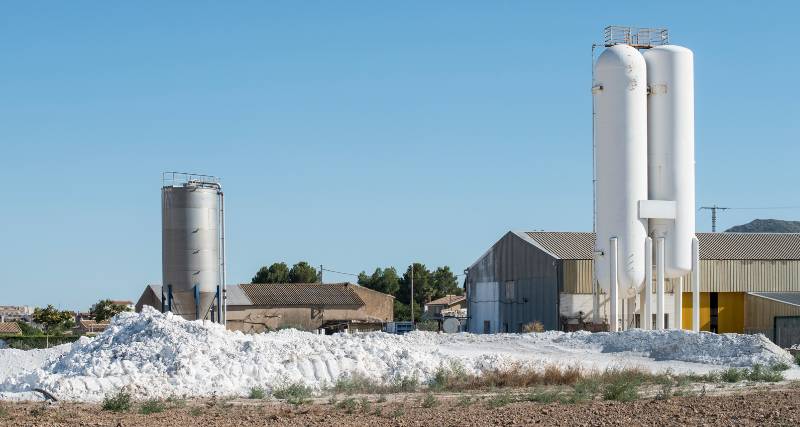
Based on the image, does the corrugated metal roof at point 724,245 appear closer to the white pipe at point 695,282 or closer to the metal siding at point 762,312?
the metal siding at point 762,312

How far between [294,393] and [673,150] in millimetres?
26394

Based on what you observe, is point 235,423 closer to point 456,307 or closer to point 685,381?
point 685,381

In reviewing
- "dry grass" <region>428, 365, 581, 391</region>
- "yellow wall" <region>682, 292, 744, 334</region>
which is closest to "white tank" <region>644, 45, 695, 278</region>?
"yellow wall" <region>682, 292, 744, 334</region>

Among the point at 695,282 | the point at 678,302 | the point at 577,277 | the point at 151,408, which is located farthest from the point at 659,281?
the point at 151,408

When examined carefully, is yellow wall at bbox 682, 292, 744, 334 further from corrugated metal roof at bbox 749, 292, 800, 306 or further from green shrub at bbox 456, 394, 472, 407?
green shrub at bbox 456, 394, 472, 407

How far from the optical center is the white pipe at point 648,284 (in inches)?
1767

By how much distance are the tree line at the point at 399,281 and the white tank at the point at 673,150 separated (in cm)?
5490

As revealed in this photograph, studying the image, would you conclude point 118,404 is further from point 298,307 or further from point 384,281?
point 384,281

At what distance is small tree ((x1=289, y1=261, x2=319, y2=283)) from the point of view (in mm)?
104562

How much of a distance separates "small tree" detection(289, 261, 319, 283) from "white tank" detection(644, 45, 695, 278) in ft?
203

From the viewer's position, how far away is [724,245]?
60.9 meters

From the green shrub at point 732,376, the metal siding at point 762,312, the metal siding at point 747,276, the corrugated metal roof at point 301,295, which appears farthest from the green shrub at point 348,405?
the corrugated metal roof at point 301,295

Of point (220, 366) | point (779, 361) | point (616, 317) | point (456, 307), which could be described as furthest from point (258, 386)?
point (456, 307)

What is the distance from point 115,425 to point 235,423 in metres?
2.19
